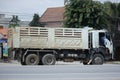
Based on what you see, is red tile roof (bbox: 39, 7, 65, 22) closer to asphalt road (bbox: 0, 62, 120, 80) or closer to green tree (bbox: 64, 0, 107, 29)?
green tree (bbox: 64, 0, 107, 29)

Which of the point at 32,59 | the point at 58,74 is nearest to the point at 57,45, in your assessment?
the point at 32,59

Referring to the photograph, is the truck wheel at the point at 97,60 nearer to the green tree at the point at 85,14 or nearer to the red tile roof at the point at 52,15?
the green tree at the point at 85,14

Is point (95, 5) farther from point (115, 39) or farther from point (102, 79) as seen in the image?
point (102, 79)

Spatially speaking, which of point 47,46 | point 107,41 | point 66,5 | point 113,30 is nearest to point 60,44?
point 47,46

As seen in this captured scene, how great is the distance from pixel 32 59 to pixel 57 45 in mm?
2239

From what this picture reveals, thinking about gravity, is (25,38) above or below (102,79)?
above

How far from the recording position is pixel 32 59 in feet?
101

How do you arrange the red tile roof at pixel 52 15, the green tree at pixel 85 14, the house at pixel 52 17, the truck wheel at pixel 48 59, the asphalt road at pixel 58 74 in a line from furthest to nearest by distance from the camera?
the red tile roof at pixel 52 15 < the house at pixel 52 17 < the green tree at pixel 85 14 < the truck wheel at pixel 48 59 < the asphalt road at pixel 58 74

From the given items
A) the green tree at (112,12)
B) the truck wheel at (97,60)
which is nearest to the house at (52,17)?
the green tree at (112,12)

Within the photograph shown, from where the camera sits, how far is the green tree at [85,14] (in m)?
46.6

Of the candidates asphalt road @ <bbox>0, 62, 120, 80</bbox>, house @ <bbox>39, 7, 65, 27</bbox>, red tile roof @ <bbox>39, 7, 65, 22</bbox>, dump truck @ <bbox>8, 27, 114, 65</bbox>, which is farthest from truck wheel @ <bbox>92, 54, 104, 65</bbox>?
red tile roof @ <bbox>39, 7, 65, 22</bbox>

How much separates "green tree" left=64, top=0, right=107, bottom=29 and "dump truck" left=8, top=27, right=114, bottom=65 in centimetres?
1370

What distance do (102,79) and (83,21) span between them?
30.2 metres

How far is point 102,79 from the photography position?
17438mm
